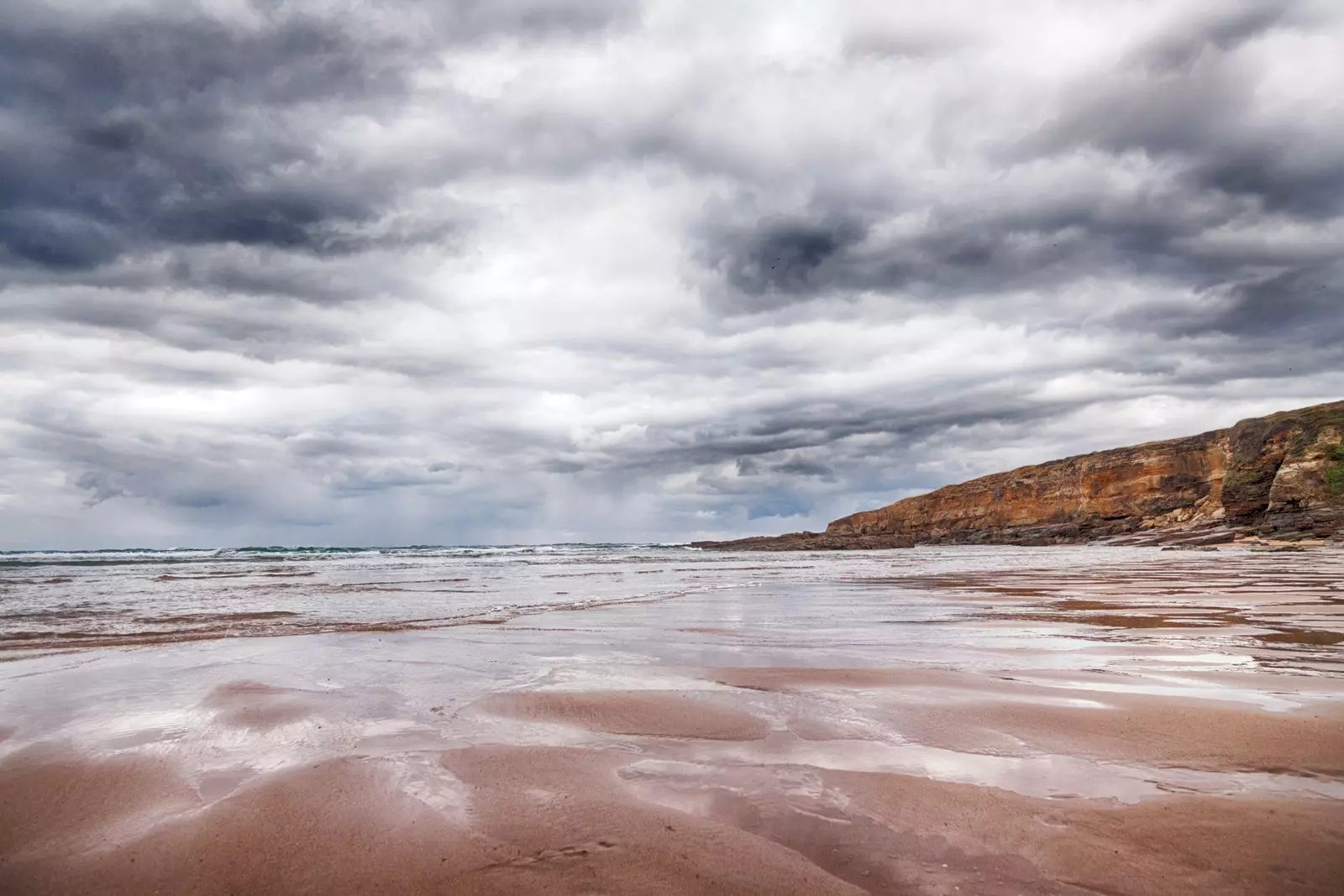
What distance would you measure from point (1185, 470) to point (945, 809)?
93642mm

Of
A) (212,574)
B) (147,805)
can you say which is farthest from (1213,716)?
(212,574)

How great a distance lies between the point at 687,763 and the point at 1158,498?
92988 mm

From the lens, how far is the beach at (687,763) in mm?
2779

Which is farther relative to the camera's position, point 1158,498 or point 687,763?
point 1158,498

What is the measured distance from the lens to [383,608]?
1462 cm

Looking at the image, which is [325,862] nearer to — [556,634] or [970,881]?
[970,881]

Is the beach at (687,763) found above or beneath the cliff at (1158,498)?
beneath

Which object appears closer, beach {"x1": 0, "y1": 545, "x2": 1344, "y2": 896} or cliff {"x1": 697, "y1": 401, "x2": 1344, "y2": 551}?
beach {"x1": 0, "y1": 545, "x2": 1344, "y2": 896}

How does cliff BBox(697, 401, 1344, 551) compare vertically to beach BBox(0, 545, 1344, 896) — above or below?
above

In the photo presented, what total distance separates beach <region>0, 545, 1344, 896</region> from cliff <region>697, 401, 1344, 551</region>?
4798 centimetres

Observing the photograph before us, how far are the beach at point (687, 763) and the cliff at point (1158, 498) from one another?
4798 centimetres

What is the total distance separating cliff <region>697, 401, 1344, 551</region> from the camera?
4544cm

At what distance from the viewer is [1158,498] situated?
7850 cm

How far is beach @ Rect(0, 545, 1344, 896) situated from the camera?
2779 millimetres
